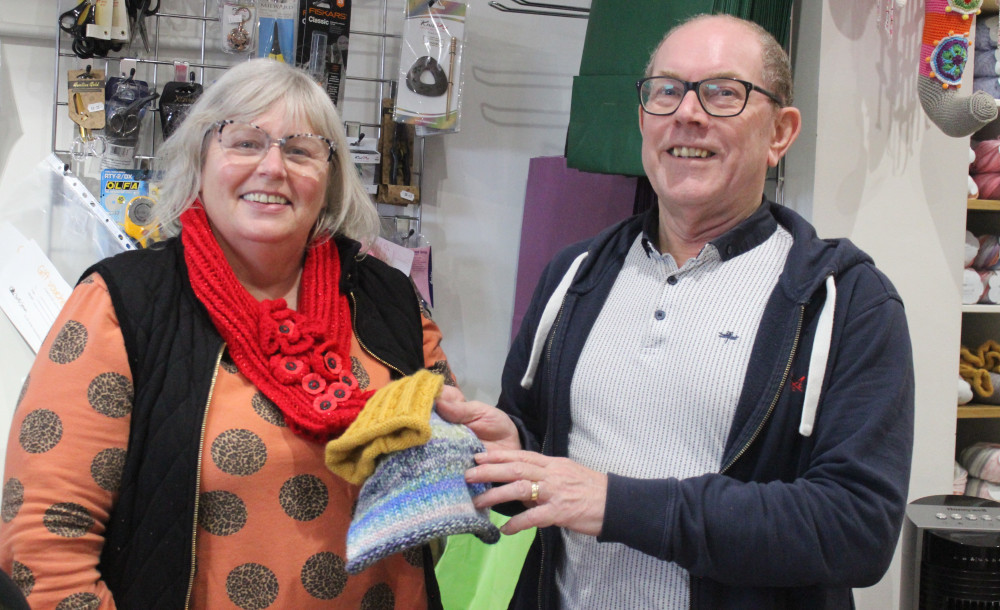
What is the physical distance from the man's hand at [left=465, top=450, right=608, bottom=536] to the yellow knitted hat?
10cm

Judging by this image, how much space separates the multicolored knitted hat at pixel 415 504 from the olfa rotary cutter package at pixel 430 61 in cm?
142

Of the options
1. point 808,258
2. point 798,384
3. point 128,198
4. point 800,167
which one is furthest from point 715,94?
point 128,198

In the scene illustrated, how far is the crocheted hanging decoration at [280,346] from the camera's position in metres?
1.32

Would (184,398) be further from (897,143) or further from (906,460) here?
(897,143)

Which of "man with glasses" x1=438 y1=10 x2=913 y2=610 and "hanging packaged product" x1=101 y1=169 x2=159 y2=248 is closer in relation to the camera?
"man with glasses" x1=438 y1=10 x2=913 y2=610

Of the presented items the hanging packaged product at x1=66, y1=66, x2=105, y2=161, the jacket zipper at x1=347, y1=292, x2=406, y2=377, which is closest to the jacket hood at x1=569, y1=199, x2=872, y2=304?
the jacket zipper at x1=347, y1=292, x2=406, y2=377

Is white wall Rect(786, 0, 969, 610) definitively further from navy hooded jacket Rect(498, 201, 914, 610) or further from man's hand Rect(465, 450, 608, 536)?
man's hand Rect(465, 450, 608, 536)

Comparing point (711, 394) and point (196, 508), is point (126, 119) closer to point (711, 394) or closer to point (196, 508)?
point (196, 508)

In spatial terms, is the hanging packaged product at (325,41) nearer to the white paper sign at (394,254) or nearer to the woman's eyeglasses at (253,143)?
the white paper sign at (394,254)

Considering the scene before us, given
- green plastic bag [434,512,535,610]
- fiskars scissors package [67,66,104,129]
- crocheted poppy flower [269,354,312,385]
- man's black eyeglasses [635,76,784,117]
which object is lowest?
green plastic bag [434,512,535,610]

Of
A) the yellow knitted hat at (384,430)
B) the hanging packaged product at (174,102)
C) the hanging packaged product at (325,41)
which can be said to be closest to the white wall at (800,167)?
the hanging packaged product at (174,102)

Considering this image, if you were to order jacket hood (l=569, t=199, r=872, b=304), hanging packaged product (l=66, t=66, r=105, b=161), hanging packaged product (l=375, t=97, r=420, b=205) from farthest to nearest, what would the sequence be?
1. hanging packaged product (l=375, t=97, r=420, b=205)
2. hanging packaged product (l=66, t=66, r=105, b=161)
3. jacket hood (l=569, t=199, r=872, b=304)

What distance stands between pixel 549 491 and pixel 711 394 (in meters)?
0.29

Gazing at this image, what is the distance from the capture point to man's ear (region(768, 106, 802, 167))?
132 cm
